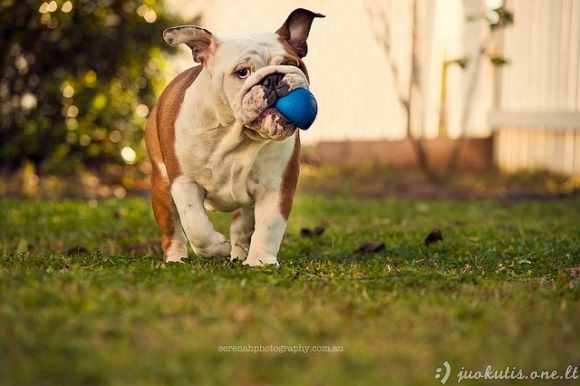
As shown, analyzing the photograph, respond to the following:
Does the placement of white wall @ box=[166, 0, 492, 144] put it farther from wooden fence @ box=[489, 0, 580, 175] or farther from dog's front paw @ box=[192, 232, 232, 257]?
dog's front paw @ box=[192, 232, 232, 257]

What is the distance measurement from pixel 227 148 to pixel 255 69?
43cm

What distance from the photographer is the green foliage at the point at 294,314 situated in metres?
2.54

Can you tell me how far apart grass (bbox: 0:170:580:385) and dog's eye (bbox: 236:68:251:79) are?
2.82 ft

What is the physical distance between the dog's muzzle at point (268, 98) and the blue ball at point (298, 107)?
0.9 inches


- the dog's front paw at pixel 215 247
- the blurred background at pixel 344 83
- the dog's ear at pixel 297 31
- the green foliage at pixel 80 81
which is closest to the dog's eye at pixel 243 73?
the dog's ear at pixel 297 31

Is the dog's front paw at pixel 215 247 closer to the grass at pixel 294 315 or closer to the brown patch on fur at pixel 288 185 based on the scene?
the grass at pixel 294 315

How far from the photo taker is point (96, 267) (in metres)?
4.05

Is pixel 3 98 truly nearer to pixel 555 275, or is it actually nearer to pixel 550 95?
pixel 550 95

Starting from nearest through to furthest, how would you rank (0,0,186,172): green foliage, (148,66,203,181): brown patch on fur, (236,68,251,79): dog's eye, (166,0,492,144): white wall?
(236,68,251,79): dog's eye → (148,66,203,181): brown patch on fur → (0,0,186,172): green foliage → (166,0,492,144): white wall

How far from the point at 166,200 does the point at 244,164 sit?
585 millimetres

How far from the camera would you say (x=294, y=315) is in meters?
3.07

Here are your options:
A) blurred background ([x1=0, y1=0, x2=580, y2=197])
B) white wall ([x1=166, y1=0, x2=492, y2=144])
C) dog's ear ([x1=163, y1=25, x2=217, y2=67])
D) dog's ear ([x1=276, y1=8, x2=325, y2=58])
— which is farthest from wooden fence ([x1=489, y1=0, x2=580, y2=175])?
dog's ear ([x1=163, y1=25, x2=217, y2=67])

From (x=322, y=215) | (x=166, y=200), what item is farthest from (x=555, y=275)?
(x=322, y=215)

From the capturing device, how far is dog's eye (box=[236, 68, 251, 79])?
4301mm
